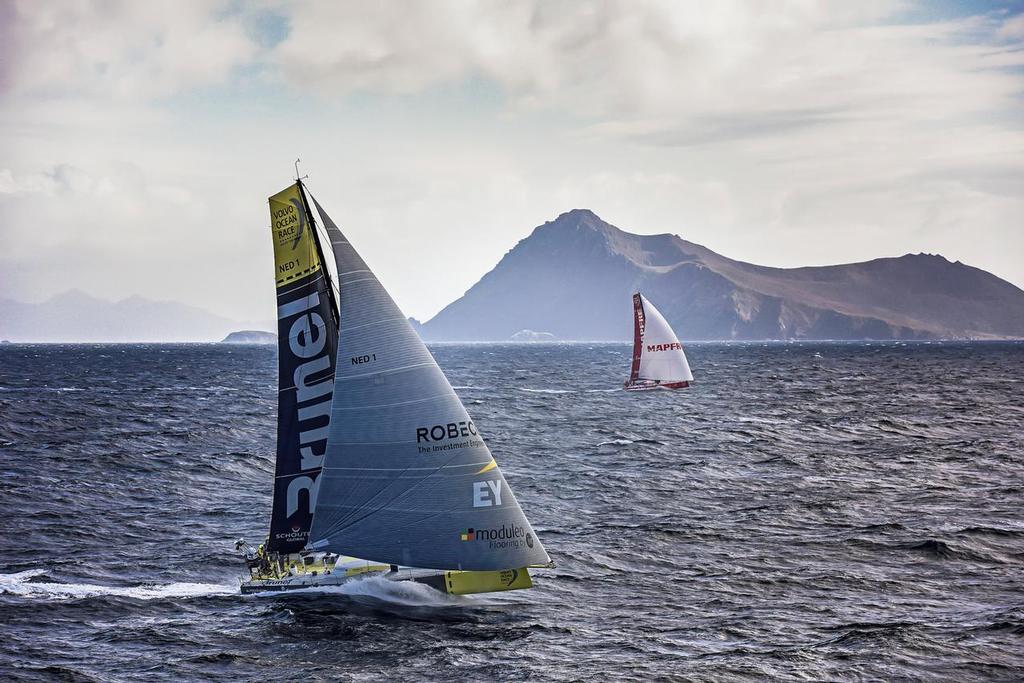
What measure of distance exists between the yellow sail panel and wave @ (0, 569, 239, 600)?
8657 mm

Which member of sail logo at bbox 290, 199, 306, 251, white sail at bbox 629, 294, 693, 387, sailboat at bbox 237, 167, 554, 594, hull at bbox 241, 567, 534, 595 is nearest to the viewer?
sailboat at bbox 237, 167, 554, 594

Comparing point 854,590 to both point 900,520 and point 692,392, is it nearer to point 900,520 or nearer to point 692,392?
point 900,520

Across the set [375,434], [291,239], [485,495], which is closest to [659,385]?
[485,495]

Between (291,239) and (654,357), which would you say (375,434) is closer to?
(291,239)

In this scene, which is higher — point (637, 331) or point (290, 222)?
point (290, 222)

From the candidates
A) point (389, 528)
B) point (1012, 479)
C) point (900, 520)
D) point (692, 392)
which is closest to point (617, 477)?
point (900, 520)

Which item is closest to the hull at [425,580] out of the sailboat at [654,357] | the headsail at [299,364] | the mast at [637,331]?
the headsail at [299,364]

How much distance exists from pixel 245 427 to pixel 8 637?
43057 mm

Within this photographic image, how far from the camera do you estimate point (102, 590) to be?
25.5m

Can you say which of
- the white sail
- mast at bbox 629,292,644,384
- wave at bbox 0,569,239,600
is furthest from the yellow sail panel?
the white sail

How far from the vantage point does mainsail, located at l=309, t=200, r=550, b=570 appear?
2177 cm

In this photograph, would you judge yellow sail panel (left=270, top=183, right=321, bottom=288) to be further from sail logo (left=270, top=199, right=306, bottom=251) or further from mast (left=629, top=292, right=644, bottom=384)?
mast (left=629, top=292, right=644, bottom=384)

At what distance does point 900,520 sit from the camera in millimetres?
33906

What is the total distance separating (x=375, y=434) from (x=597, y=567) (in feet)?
30.5
